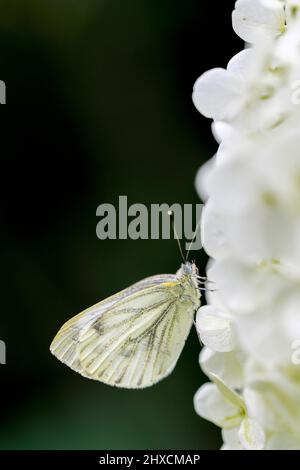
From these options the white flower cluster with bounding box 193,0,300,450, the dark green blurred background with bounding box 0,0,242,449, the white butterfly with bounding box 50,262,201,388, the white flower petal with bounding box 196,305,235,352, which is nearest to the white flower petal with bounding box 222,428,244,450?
the white flower cluster with bounding box 193,0,300,450

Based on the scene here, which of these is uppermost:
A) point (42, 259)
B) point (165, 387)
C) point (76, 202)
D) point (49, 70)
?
point (49, 70)

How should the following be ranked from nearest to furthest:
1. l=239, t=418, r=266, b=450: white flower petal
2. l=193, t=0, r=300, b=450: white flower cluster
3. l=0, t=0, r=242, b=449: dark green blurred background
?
l=193, t=0, r=300, b=450: white flower cluster
l=239, t=418, r=266, b=450: white flower petal
l=0, t=0, r=242, b=449: dark green blurred background

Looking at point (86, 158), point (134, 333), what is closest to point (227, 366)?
point (134, 333)

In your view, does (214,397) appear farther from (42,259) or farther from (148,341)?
(42,259)

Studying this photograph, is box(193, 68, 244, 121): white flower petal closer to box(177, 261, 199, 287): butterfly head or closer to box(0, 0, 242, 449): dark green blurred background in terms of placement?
box(177, 261, 199, 287): butterfly head

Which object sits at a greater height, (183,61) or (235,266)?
(183,61)

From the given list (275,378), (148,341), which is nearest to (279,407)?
(275,378)

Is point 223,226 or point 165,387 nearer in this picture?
point 223,226
